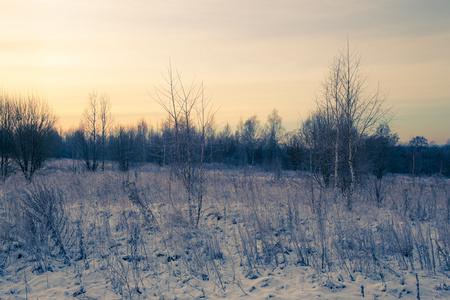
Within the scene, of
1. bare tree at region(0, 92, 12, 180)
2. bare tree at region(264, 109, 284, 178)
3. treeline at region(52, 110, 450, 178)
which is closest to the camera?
treeline at region(52, 110, 450, 178)

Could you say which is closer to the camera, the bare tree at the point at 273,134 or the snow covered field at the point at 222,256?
the snow covered field at the point at 222,256

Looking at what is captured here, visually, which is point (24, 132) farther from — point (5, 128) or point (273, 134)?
point (273, 134)

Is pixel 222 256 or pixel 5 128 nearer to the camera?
pixel 222 256

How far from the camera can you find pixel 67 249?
6.18 m

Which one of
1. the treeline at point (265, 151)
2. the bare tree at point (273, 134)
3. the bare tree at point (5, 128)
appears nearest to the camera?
the treeline at point (265, 151)

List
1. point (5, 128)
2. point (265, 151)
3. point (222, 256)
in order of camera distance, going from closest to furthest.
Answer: point (222, 256) < point (5, 128) < point (265, 151)

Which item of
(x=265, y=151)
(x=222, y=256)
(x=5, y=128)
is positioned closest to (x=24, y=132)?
(x=5, y=128)

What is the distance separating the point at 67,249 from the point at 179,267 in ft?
8.65

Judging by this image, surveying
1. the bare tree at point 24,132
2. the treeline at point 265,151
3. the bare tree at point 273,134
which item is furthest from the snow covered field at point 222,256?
the bare tree at point 273,134

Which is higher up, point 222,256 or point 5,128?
point 5,128

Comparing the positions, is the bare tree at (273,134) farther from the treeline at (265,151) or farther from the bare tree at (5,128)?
the bare tree at (5,128)

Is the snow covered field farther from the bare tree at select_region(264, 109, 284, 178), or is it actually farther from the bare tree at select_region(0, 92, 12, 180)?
the bare tree at select_region(264, 109, 284, 178)

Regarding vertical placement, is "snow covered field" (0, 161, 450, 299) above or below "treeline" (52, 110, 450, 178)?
below

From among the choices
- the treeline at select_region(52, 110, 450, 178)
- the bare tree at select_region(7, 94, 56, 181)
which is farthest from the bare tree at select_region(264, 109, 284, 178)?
the bare tree at select_region(7, 94, 56, 181)
